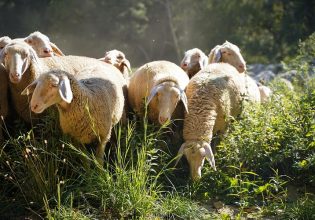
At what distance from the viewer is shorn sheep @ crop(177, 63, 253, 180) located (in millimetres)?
7512

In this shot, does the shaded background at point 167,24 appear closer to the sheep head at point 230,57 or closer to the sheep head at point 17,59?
the sheep head at point 230,57

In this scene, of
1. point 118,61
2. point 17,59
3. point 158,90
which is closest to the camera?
point 17,59

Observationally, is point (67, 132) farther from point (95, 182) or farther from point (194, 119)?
point (194, 119)

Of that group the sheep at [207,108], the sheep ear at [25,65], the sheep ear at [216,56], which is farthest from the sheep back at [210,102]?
the sheep ear at [25,65]

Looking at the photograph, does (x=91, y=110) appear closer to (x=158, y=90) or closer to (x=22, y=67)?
(x=22, y=67)

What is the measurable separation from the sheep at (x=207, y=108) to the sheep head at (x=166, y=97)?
27cm

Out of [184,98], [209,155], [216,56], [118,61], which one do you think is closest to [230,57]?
[216,56]

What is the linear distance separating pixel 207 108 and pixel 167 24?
759 inches

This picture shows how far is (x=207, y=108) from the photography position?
8.11m

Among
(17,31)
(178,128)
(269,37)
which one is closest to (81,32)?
(17,31)

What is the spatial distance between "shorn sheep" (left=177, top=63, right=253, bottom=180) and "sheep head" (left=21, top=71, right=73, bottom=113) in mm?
1815

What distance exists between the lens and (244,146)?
7691mm

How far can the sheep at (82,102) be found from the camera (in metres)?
6.24

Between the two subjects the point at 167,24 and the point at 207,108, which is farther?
the point at 167,24
